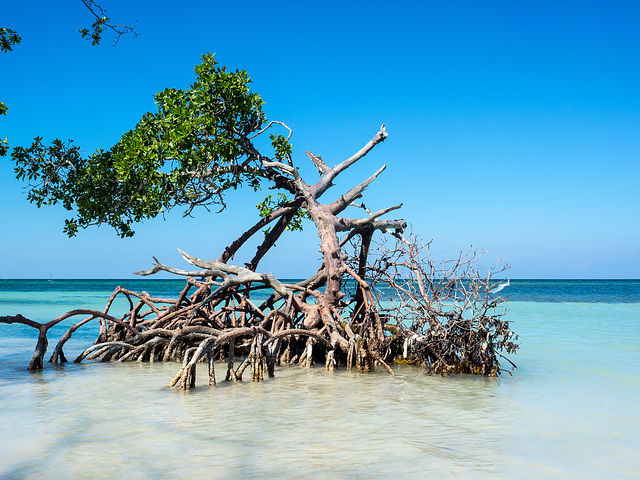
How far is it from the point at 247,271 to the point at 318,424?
A: 4.14 meters

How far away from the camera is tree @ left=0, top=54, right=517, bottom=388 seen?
29.2 feet

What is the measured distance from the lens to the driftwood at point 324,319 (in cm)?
874

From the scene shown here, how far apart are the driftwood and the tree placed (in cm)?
2

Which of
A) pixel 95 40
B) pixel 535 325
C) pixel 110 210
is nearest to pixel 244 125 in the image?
pixel 110 210

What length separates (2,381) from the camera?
8.27 metres

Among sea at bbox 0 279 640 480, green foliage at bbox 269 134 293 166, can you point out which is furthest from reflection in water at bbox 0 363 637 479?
green foliage at bbox 269 134 293 166

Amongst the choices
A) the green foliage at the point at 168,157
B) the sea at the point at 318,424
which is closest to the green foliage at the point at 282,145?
the green foliage at the point at 168,157

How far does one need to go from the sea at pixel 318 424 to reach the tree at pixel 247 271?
1.43ft

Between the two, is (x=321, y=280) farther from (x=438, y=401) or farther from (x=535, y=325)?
(x=535, y=325)

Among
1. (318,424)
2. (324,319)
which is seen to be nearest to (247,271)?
(324,319)

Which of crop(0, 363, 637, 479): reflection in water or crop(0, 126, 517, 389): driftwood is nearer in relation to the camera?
crop(0, 363, 637, 479): reflection in water

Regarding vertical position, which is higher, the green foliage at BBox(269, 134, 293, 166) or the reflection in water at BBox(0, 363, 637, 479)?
the green foliage at BBox(269, 134, 293, 166)

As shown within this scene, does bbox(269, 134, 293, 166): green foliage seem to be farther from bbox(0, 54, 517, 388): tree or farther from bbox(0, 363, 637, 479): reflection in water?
bbox(0, 363, 637, 479): reflection in water

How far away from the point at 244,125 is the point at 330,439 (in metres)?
6.04
